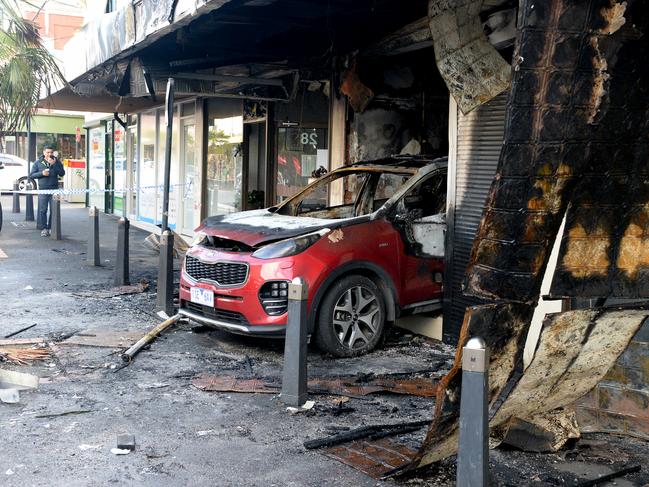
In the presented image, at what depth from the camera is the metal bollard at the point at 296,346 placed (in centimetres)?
600

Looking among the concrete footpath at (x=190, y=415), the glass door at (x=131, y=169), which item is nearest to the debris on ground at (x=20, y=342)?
the concrete footpath at (x=190, y=415)

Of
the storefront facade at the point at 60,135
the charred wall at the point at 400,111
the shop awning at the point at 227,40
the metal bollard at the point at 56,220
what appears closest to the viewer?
the shop awning at the point at 227,40

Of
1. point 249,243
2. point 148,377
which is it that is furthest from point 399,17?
point 148,377

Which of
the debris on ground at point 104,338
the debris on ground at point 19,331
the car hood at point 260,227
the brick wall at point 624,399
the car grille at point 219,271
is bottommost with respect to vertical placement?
the debris on ground at point 19,331

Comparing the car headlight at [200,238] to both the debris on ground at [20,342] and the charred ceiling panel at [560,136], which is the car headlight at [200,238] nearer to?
the debris on ground at [20,342]

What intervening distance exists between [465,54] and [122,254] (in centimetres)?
591

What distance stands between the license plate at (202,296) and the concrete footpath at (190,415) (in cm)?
45

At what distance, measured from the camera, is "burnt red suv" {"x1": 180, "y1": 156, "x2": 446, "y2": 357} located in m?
7.41

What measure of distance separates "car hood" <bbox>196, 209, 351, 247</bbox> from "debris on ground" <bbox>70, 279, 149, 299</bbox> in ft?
8.87

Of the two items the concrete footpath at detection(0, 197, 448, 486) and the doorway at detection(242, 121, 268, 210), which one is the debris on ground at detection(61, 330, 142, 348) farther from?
the doorway at detection(242, 121, 268, 210)

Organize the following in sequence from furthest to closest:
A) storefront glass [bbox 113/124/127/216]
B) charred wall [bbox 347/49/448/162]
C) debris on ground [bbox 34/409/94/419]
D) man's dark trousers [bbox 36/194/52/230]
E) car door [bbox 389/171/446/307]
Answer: storefront glass [bbox 113/124/127/216], man's dark trousers [bbox 36/194/52/230], charred wall [bbox 347/49/448/162], car door [bbox 389/171/446/307], debris on ground [bbox 34/409/94/419]

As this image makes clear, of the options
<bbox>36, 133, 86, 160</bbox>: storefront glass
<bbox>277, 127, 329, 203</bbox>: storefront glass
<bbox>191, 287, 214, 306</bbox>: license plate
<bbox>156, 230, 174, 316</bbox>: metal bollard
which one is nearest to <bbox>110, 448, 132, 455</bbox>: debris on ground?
<bbox>191, 287, 214, 306</bbox>: license plate

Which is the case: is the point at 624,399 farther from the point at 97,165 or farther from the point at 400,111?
the point at 97,165

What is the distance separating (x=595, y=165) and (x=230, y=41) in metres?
7.53
